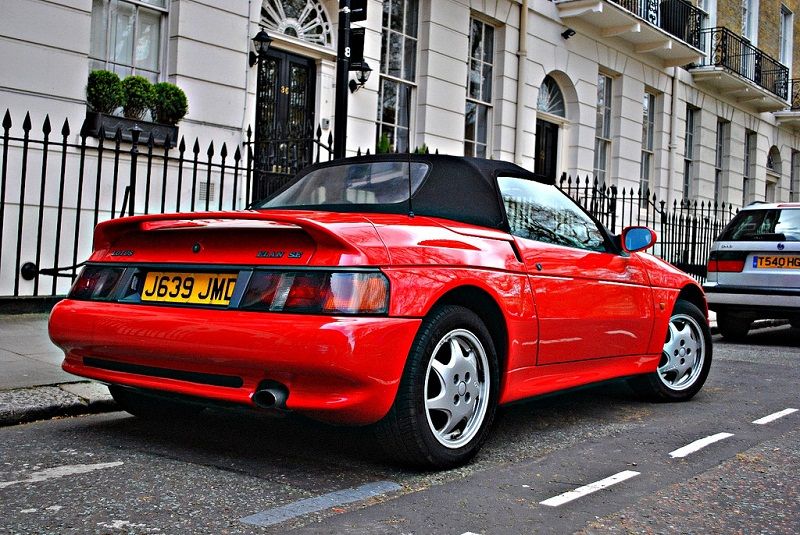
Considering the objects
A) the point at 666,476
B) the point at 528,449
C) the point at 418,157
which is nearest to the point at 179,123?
the point at 418,157

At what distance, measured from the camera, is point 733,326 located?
10703 millimetres

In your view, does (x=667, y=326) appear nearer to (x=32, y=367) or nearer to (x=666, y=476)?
(x=666, y=476)

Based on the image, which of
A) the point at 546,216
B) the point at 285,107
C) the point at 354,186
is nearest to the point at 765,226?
the point at 546,216

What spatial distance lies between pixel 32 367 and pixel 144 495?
276 cm

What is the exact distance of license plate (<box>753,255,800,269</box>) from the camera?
31.6ft

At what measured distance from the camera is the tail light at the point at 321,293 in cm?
353

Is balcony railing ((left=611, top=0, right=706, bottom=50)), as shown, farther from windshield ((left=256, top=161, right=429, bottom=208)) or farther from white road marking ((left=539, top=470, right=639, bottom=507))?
white road marking ((left=539, top=470, right=639, bottom=507))

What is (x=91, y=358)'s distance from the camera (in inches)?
163

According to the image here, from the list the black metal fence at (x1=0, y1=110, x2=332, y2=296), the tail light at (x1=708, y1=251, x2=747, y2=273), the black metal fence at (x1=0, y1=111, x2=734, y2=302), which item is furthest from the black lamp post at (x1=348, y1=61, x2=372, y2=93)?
the tail light at (x1=708, y1=251, x2=747, y2=273)

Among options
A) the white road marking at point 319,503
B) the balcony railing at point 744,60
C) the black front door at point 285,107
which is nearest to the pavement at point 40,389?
the white road marking at point 319,503

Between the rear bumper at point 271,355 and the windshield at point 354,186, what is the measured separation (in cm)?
109

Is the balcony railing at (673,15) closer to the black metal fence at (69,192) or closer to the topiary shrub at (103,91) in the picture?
the black metal fence at (69,192)

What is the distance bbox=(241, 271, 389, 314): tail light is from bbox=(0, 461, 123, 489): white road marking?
38.7 inches

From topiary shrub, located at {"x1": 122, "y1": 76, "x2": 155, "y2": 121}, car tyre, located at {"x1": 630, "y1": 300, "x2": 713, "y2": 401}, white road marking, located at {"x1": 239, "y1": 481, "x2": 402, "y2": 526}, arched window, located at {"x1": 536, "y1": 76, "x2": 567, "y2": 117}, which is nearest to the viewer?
white road marking, located at {"x1": 239, "y1": 481, "x2": 402, "y2": 526}
